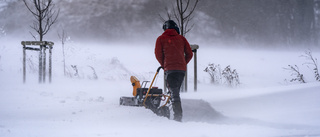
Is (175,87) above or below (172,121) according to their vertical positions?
above

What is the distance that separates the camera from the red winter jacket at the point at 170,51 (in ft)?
13.2

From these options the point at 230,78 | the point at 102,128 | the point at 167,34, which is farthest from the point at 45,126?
the point at 230,78

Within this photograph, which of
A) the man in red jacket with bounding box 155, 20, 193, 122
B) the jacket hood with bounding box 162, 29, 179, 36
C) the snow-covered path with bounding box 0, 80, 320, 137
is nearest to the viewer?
the snow-covered path with bounding box 0, 80, 320, 137

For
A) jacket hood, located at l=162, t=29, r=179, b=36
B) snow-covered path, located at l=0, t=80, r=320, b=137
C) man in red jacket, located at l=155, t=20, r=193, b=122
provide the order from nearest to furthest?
snow-covered path, located at l=0, t=80, r=320, b=137, man in red jacket, located at l=155, t=20, r=193, b=122, jacket hood, located at l=162, t=29, r=179, b=36

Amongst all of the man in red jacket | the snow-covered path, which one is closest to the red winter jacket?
the man in red jacket

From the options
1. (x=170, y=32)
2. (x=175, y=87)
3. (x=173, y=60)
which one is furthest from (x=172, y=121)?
(x=170, y=32)

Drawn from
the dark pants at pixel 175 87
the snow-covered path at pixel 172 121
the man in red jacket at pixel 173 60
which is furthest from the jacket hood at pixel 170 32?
Result: the snow-covered path at pixel 172 121

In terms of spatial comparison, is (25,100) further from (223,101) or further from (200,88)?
(200,88)

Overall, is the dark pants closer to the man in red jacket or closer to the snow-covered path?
the man in red jacket

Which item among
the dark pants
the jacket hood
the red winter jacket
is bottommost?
the dark pants

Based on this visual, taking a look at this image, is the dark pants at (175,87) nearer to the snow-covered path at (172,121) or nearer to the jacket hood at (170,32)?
the snow-covered path at (172,121)

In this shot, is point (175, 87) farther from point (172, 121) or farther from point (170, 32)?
point (170, 32)

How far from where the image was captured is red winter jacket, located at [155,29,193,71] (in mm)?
4023

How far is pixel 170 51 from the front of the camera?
13.3 feet
